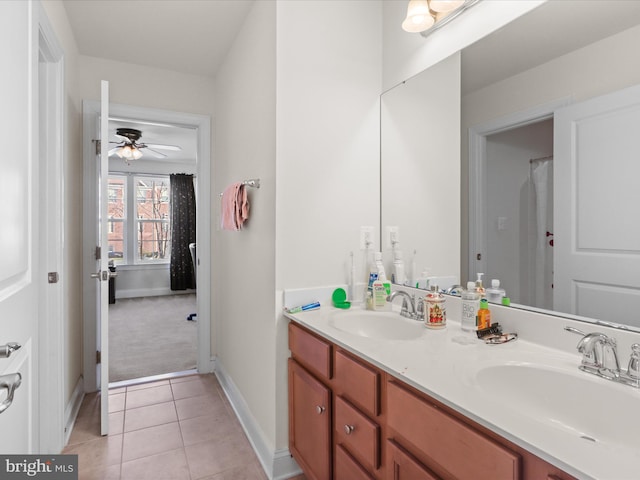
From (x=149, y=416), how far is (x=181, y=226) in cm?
466

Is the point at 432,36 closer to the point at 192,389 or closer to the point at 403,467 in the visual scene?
the point at 403,467

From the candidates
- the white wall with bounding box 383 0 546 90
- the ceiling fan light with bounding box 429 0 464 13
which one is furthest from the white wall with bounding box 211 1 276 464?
the ceiling fan light with bounding box 429 0 464 13

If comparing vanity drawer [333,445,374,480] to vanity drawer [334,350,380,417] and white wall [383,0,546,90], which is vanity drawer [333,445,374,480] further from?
white wall [383,0,546,90]

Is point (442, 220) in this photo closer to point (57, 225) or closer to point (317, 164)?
point (317, 164)

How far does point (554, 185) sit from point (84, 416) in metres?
2.94

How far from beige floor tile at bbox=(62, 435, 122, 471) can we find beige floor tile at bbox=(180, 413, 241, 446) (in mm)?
349

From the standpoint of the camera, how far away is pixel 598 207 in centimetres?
113

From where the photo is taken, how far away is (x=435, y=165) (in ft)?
5.89

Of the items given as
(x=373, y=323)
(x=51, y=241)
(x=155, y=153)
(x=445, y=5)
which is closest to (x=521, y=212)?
(x=373, y=323)

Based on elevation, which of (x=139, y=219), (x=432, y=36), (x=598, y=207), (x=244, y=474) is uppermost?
(x=432, y=36)

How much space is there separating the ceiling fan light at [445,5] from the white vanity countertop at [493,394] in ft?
4.30

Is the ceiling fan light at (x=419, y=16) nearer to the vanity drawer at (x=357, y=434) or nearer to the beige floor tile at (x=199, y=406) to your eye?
the vanity drawer at (x=357, y=434)

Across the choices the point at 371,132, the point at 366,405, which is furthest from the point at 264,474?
the point at 371,132

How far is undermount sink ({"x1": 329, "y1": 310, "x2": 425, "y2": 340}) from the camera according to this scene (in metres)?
1.62
